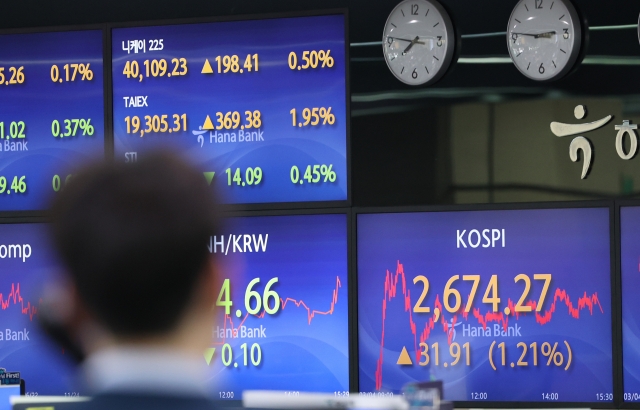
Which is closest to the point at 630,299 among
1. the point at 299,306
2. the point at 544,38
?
the point at 544,38

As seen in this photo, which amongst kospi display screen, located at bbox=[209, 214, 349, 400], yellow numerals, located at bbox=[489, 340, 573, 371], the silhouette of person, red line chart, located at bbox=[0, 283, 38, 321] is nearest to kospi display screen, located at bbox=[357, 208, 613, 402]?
yellow numerals, located at bbox=[489, 340, 573, 371]

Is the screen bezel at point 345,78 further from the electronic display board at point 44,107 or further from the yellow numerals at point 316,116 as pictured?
the electronic display board at point 44,107

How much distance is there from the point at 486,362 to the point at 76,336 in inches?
106

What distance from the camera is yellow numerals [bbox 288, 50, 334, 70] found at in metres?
3.58

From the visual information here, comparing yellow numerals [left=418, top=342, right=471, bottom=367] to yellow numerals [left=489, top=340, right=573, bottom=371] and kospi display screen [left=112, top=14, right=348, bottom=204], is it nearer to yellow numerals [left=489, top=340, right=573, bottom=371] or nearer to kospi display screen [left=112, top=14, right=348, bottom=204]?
yellow numerals [left=489, top=340, right=573, bottom=371]

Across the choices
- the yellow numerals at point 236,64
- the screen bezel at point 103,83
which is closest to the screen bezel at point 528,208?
the yellow numerals at point 236,64

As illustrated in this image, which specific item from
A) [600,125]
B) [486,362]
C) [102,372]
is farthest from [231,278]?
[102,372]

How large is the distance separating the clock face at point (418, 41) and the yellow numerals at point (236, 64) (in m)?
0.55

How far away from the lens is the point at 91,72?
3748 millimetres

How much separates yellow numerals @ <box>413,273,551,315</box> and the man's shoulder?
2587mm

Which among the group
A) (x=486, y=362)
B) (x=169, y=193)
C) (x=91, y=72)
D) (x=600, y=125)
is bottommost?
(x=486, y=362)

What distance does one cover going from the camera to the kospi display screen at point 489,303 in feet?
10.9

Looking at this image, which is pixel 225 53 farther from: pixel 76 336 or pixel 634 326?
pixel 76 336

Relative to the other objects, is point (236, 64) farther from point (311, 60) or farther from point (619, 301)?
point (619, 301)
